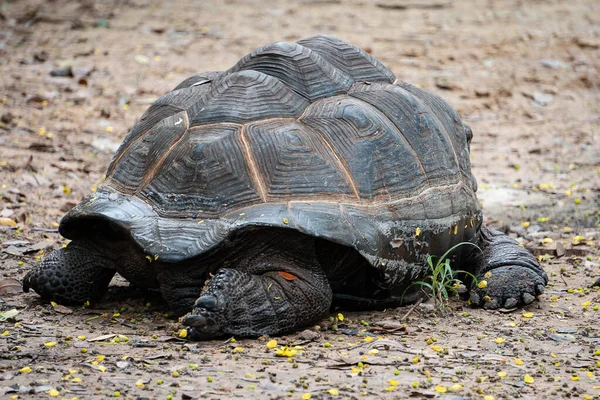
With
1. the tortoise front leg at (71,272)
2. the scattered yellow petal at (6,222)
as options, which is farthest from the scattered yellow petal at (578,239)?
the scattered yellow petal at (6,222)

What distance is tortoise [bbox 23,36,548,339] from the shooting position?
4453mm

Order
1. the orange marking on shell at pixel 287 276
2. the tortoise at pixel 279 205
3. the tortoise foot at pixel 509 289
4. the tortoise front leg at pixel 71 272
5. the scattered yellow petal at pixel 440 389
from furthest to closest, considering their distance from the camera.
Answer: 1. the tortoise foot at pixel 509 289
2. the tortoise front leg at pixel 71 272
3. the orange marking on shell at pixel 287 276
4. the tortoise at pixel 279 205
5. the scattered yellow petal at pixel 440 389

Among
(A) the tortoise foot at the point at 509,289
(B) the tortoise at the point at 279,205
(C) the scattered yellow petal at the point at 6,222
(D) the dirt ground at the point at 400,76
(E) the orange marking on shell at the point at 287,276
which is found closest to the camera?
(D) the dirt ground at the point at 400,76

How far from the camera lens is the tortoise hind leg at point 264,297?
432cm

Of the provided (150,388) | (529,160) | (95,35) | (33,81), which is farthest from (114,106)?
(150,388)

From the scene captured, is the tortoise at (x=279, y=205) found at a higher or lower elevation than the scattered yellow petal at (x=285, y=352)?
higher

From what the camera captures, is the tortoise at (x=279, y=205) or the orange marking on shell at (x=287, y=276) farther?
the orange marking on shell at (x=287, y=276)

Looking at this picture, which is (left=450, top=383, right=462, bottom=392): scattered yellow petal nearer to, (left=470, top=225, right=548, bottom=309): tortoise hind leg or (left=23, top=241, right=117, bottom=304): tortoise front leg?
(left=470, top=225, right=548, bottom=309): tortoise hind leg

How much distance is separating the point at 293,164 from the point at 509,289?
1630 mm

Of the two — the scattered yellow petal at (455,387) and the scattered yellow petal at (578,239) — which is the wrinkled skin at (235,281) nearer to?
the scattered yellow petal at (455,387)

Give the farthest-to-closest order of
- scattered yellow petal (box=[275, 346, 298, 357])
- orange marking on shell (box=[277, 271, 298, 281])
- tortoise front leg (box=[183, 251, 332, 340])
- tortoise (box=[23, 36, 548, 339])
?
1. orange marking on shell (box=[277, 271, 298, 281])
2. tortoise (box=[23, 36, 548, 339])
3. tortoise front leg (box=[183, 251, 332, 340])
4. scattered yellow petal (box=[275, 346, 298, 357])

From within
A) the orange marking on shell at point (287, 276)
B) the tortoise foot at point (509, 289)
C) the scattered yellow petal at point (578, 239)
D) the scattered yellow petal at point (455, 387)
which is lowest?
the scattered yellow petal at point (578, 239)

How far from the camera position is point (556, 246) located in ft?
21.6

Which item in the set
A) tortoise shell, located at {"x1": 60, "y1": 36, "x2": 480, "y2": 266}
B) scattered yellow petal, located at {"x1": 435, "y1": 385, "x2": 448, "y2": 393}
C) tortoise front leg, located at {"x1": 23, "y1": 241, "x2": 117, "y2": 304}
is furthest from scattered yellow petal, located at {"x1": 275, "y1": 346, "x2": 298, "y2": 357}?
tortoise front leg, located at {"x1": 23, "y1": 241, "x2": 117, "y2": 304}
